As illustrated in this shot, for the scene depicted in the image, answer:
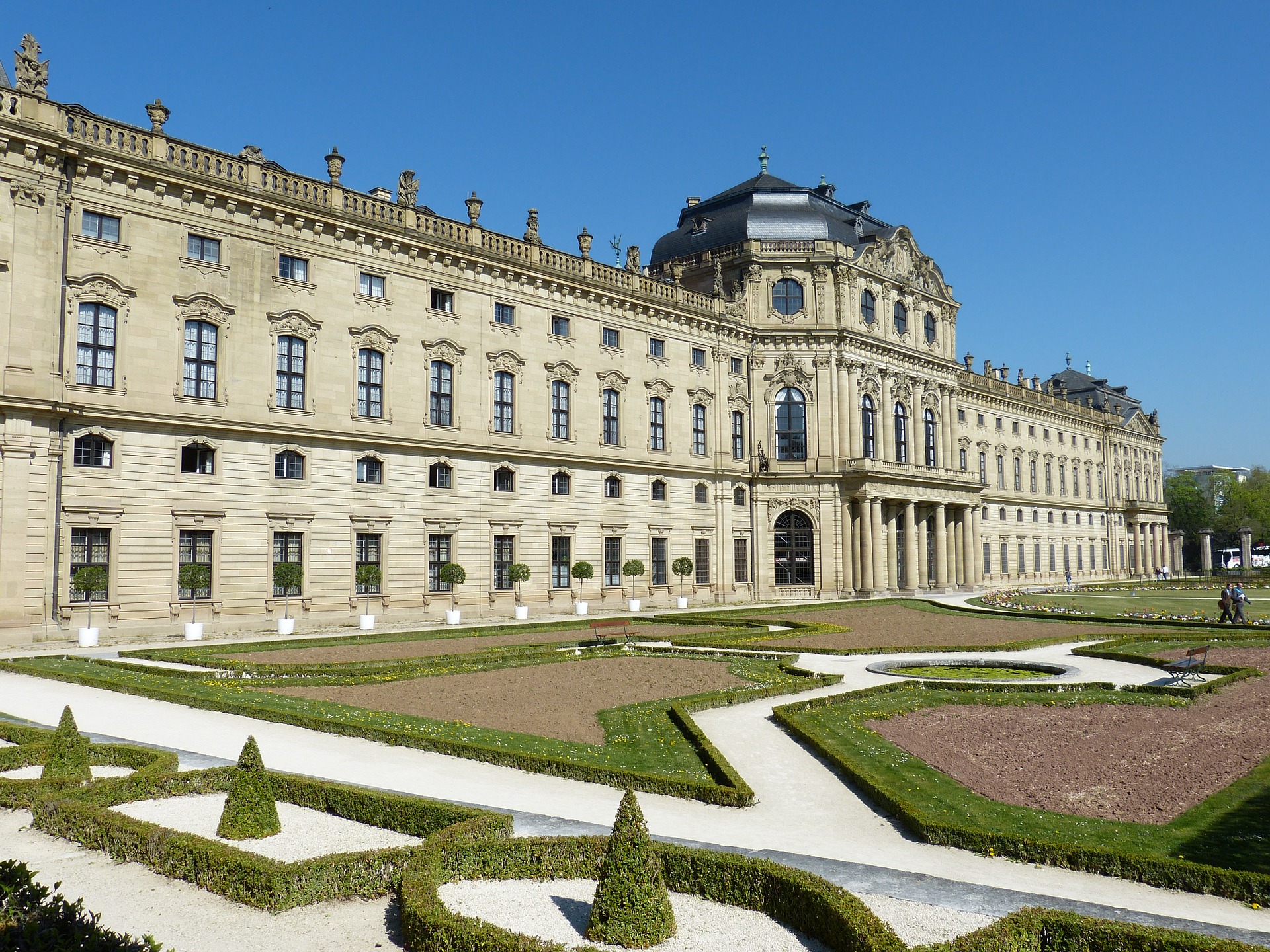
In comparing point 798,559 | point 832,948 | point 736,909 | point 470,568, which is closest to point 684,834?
point 736,909

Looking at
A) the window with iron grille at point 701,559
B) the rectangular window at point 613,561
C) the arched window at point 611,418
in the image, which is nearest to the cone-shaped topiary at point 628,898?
the rectangular window at point 613,561

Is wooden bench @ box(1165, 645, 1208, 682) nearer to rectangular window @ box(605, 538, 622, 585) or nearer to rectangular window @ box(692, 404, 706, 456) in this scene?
rectangular window @ box(605, 538, 622, 585)

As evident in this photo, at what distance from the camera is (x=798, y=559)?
185 feet

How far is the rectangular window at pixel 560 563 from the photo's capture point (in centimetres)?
4344

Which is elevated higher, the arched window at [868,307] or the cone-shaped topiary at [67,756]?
the arched window at [868,307]

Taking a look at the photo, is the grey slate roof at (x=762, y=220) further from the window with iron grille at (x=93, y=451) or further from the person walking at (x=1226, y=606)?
the window with iron grille at (x=93, y=451)

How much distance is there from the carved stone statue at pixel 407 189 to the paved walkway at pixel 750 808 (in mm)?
25166

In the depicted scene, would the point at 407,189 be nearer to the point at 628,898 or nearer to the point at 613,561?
the point at 613,561

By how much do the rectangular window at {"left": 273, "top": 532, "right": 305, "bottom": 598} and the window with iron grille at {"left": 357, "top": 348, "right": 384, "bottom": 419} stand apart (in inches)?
218

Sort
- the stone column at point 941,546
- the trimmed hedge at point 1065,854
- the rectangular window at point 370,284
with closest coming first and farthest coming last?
the trimmed hedge at point 1065,854
the rectangular window at point 370,284
the stone column at point 941,546

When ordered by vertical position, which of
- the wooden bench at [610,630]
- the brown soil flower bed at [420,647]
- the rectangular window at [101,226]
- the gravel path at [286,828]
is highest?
the rectangular window at [101,226]

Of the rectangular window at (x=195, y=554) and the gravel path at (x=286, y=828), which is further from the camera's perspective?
the rectangular window at (x=195, y=554)

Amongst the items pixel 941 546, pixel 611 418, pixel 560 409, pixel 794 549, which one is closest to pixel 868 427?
pixel 794 549

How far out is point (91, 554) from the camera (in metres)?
29.3
